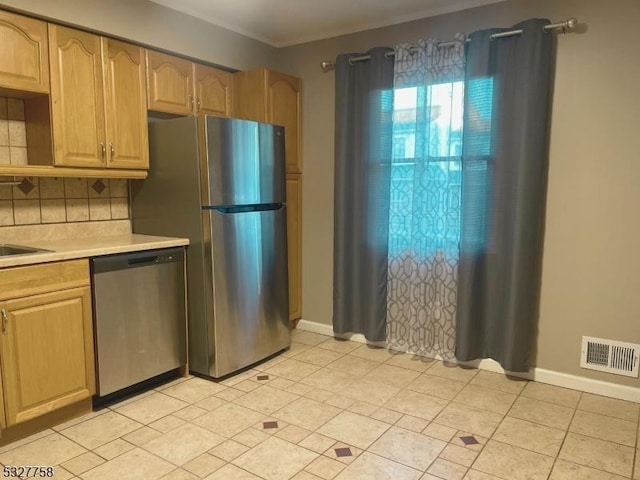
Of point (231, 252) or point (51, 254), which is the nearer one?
point (51, 254)

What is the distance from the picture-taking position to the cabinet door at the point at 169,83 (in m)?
2.96

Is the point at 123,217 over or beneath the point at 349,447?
over

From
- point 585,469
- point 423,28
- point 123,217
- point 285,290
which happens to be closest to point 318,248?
point 285,290

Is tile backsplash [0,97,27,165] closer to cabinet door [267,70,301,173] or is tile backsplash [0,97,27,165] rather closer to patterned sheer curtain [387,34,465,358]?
cabinet door [267,70,301,173]

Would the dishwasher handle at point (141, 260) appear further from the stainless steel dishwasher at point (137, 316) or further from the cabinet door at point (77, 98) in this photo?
the cabinet door at point (77, 98)

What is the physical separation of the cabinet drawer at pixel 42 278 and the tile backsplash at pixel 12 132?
0.75m

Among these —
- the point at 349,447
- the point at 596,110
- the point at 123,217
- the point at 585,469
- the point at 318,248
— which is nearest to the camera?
the point at 585,469

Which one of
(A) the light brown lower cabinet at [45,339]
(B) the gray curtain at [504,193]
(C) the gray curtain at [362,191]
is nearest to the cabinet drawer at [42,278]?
(A) the light brown lower cabinet at [45,339]

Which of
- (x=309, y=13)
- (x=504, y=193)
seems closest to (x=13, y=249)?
(x=309, y=13)

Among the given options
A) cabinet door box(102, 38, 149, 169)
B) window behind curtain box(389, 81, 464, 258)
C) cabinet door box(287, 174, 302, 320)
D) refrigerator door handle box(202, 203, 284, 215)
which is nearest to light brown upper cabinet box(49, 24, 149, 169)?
cabinet door box(102, 38, 149, 169)

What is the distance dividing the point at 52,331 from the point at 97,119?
4.02 feet

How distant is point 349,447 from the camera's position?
2201mm

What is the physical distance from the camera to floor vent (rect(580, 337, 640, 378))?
105 inches

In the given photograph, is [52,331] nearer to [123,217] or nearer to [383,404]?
[123,217]
